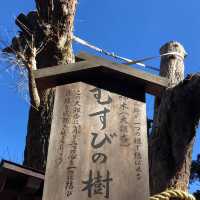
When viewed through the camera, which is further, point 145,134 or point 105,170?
point 145,134

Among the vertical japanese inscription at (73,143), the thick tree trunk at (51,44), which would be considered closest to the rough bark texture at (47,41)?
the thick tree trunk at (51,44)

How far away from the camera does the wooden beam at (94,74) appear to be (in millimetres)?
3729

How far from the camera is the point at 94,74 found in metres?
3.81

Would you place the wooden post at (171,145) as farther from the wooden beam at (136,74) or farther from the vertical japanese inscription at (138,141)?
the vertical japanese inscription at (138,141)

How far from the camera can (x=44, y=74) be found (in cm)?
371

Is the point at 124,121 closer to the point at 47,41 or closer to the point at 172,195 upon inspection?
the point at 172,195

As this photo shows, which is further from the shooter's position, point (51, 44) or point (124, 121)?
point (51, 44)

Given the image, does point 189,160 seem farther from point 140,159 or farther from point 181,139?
point 140,159

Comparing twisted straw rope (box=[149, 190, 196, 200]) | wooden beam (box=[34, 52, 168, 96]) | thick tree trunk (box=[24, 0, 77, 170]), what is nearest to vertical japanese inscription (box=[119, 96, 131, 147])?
wooden beam (box=[34, 52, 168, 96])

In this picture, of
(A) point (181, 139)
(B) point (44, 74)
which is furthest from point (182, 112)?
(B) point (44, 74)

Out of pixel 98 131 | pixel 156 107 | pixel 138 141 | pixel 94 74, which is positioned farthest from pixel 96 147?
pixel 156 107

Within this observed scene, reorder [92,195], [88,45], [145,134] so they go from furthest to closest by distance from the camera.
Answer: [88,45] < [145,134] < [92,195]

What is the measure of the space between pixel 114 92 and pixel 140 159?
62 cm

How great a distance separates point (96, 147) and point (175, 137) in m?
1.81
